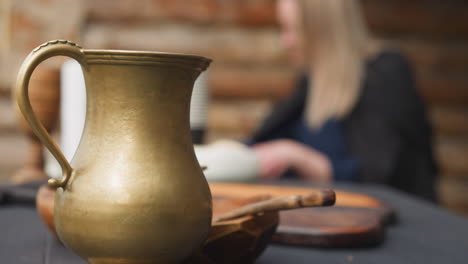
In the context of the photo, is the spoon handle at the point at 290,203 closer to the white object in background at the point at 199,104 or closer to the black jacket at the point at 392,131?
the white object in background at the point at 199,104

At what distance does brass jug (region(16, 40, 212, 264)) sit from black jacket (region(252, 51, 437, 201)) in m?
1.65

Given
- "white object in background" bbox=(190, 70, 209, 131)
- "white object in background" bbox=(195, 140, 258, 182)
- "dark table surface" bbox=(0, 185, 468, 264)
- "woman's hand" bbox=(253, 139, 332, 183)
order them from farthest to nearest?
"woman's hand" bbox=(253, 139, 332, 183), "white object in background" bbox=(190, 70, 209, 131), "white object in background" bbox=(195, 140, 258, 182), "dark table surface" bbox=(0, 185, 468, 264)

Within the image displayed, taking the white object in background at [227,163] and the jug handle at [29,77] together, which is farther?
the white object in background at [227,163]

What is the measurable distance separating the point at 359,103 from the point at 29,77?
1.85 m

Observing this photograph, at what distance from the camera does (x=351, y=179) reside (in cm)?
199

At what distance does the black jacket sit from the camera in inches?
83.9

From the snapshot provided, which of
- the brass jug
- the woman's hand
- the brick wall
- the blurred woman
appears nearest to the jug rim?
the brass jug

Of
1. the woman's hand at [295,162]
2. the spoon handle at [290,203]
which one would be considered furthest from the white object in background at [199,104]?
the spoon handle at [290,203]

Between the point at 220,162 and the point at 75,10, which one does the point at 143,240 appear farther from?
the point at 75,10

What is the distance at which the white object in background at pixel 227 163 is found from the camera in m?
1.17

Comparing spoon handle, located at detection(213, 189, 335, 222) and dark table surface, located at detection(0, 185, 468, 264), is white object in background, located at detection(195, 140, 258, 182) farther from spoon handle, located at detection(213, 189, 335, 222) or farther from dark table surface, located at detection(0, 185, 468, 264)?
spoon handle, located at detection(213, 189, 335, 222)

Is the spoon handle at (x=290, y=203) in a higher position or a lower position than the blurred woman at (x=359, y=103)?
higher

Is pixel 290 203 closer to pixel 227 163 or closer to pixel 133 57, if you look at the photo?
pixel 133 57

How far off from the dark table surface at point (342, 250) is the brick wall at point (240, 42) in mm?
2344
